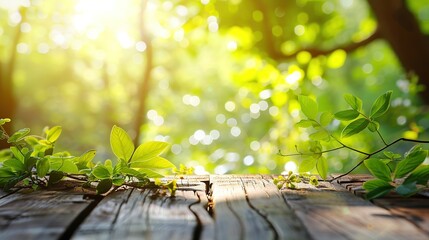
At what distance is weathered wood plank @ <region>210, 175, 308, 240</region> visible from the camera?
0.81 meters

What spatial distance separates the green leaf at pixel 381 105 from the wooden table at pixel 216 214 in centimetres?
22

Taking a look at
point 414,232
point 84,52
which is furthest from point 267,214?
point 84,52

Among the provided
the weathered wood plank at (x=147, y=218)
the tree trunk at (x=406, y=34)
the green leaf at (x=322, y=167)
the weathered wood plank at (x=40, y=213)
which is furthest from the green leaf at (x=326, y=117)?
the tree trunk at (x=406, y=34)

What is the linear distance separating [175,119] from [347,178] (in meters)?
18.2

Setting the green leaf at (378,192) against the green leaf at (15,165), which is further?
the green leaf at (15,165)

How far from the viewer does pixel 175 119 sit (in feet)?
64.2

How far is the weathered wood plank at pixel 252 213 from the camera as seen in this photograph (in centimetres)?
81

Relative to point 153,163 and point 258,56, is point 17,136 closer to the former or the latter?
point 153,163

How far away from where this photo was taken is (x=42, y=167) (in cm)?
130

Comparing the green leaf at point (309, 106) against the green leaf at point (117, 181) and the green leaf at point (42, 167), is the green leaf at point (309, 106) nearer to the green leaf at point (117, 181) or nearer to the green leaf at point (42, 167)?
the green leaf at point (117, 181)

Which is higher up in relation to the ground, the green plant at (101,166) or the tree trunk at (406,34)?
the tree trunk at (406,34)

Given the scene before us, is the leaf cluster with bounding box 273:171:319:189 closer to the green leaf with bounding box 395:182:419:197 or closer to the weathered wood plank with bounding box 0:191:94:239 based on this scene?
the green leaf with bounding box 395:182:419:197

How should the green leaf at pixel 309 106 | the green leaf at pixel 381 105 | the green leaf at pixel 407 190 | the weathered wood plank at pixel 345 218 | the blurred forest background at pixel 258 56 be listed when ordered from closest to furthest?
the weathered wood plank at pixel 345 218 → the green leaf at pixel 407 190 → the green leaf at pixel 381 105 → the green leaf at pixel 309 106 → the blurred forest background at pixel 258 56

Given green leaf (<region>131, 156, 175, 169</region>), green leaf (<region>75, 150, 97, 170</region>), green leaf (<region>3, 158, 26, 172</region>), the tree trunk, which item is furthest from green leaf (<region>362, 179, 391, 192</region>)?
the tree trunk
